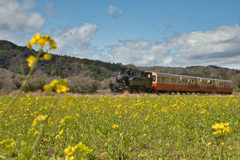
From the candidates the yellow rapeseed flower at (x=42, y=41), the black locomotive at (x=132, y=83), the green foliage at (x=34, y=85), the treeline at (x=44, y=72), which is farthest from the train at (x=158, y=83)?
the yellow rapeseed flower at (x=42, y=41)

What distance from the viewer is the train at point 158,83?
1653cm

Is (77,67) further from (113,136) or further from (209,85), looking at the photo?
(113,136)

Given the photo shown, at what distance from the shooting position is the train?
16.5m

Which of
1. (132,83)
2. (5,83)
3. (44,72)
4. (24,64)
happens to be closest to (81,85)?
(132,83)

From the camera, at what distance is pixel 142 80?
17.4 metres

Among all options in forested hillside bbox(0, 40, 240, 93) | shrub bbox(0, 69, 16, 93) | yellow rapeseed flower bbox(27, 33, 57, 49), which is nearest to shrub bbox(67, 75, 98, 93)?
forested hillside bbox(0, 40, 240, 93)

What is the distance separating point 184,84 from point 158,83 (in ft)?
17.9

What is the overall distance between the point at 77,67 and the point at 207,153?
38022 millimetres

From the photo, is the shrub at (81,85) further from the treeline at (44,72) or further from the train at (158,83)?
the train at (158,83)

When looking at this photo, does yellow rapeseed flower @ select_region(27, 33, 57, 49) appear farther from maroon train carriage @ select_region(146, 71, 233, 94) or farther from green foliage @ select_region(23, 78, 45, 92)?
maroon train carriage @ select_region(146, 71, 233, 94)

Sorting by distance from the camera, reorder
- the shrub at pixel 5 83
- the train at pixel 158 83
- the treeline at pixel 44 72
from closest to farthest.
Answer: the shrub at pixel 5 83, the treeline at pixel 44 72, the train at pixel 158 83

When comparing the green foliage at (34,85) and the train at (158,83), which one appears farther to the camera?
the train at (158,83)

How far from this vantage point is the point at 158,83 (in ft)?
60.7

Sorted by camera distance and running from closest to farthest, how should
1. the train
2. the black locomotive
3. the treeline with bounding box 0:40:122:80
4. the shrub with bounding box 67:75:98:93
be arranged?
1. the black locomotive
2. the train
3. the shrub with bounding box 67:75:98:93
4. the treeline with bounding box 0:40:122:80
